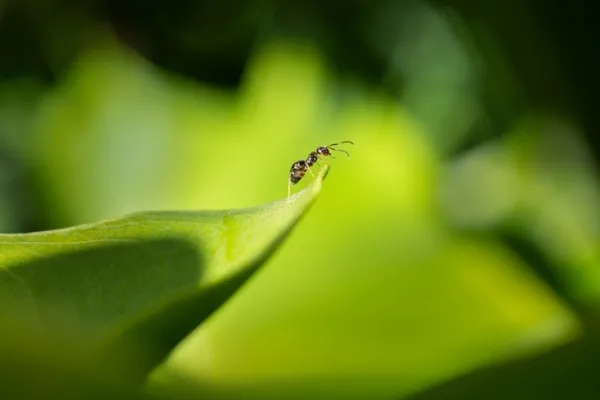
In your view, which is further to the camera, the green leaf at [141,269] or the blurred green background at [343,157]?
the blurred green background at [343,157]

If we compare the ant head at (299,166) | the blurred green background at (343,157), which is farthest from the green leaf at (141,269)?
the ant head at (299,166)

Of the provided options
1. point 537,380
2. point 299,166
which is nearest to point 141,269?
point 537,380

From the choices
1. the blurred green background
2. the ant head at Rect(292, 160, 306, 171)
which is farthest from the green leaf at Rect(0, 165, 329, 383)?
the ant head at Rect(292, 160, 306, 171)

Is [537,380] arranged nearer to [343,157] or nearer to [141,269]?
[141,269]

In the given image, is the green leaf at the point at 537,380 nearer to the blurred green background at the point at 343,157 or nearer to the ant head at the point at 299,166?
the blurred green background at the point at 343,157

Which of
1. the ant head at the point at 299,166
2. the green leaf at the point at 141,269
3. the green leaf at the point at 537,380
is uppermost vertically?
the ant head at the point at 299,166

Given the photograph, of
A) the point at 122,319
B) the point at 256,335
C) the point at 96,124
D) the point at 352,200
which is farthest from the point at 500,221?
the point at 122,319
